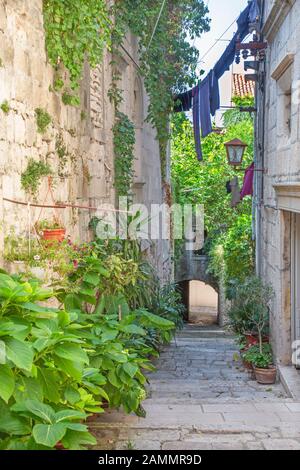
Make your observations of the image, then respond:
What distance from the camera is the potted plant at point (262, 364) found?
7180 millimetres

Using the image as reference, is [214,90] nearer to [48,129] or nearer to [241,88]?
[48,129]

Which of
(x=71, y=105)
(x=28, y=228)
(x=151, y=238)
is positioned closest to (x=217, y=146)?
(x=151, y=238)

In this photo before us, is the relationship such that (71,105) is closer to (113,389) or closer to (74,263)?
(74,263)

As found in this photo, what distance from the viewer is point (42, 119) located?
5.43 m

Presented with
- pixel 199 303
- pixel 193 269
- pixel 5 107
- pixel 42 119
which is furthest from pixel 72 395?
pixel 199 303

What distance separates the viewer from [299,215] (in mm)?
7035

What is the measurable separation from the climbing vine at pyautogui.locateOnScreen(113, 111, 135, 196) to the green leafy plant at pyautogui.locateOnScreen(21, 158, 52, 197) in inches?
152

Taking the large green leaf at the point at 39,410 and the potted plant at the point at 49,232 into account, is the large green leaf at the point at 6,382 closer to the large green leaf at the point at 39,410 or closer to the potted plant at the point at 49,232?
the large green leaf at the point at 39,410

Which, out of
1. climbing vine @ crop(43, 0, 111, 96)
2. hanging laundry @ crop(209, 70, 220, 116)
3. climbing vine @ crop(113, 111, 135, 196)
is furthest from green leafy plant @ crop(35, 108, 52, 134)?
hanging laundry @ crop(209, 70, 220, 116)

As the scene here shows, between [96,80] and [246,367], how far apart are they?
14.9 feet

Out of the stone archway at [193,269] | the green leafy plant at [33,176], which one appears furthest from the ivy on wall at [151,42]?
the stone archway at [193,269]

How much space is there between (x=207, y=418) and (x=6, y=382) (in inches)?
109

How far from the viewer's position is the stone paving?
4535 millimetres

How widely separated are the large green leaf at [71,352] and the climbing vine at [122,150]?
19.7 feet
